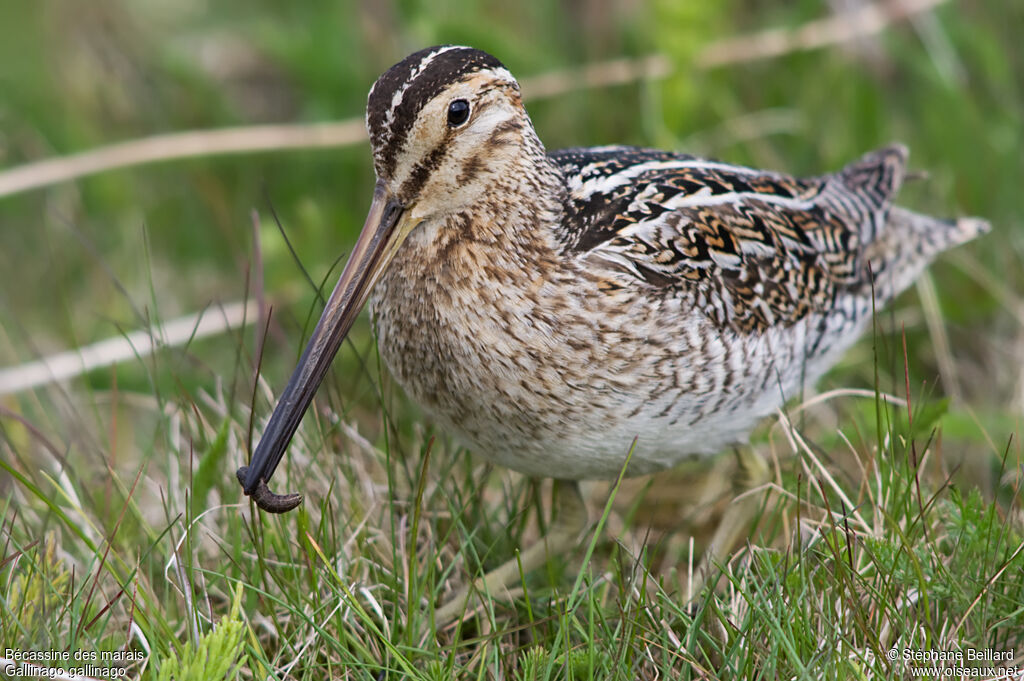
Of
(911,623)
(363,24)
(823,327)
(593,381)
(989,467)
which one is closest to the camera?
(911,623)

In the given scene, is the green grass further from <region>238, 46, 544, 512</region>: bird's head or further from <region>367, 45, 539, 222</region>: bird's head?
<region>367, 45, 539, 222</region>: bird's head

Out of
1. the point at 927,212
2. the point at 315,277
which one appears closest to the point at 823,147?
the point at 927,212

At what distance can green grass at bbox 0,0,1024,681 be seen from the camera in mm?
2695

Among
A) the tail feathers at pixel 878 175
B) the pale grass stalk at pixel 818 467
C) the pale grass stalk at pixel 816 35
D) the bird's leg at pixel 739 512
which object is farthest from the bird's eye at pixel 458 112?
the pale grass stalk at pixel 816 35

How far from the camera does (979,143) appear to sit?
493cm

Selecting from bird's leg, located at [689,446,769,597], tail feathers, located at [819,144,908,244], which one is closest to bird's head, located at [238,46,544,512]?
bird's leg, located at [689,446,769,597]

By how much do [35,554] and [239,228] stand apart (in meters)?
3.08

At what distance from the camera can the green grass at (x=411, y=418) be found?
2695mm

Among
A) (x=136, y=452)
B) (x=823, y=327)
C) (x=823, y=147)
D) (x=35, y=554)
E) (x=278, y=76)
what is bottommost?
(x=136, y=452)

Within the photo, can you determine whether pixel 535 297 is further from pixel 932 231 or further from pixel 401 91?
pixel 932 231

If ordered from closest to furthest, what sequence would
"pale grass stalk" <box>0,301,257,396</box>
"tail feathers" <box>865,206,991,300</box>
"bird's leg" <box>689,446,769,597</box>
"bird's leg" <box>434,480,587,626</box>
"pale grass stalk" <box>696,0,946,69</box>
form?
1. "bird's leg" <box>689,446,769,597</box>
2. "bird's leg" <box>434,480,587,626</box>
3. "tail feathers" <box>865,206,991,300</box>
4. "pale grass stalk" <box>0,301,257,396</box>
5. "pale grass stalk" <box>696,0,946,69</box>

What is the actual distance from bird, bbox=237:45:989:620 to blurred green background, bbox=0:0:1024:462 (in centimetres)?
153

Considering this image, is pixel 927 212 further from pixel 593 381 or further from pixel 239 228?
pixel 239 228

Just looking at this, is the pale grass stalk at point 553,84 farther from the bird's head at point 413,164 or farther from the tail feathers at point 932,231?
the bird's head at point 413,164
